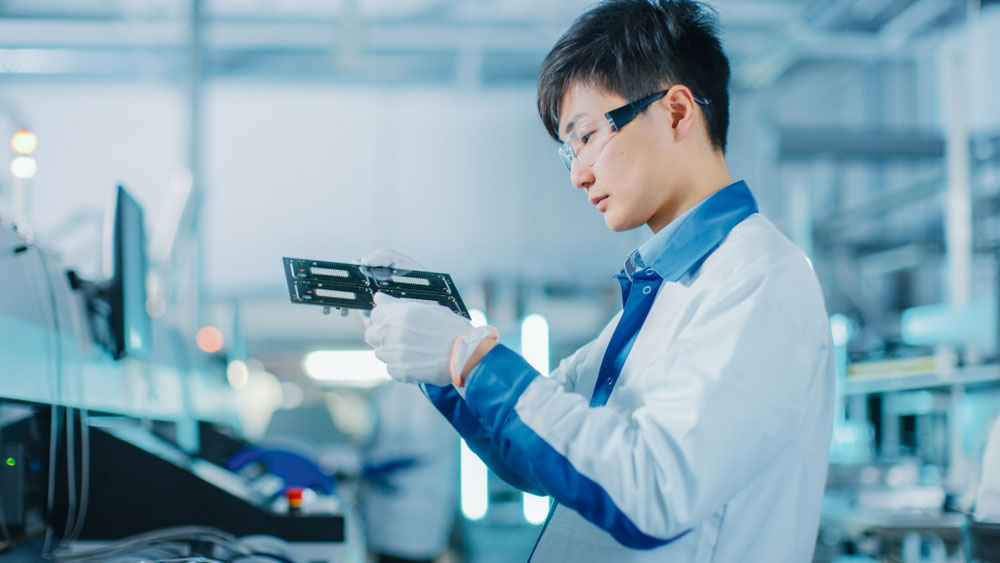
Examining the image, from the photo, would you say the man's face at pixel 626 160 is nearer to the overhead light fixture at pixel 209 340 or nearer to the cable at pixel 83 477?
the cable at pixel 83 477

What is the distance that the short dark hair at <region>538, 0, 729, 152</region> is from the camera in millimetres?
1122

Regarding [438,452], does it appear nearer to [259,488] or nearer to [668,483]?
[259,488]

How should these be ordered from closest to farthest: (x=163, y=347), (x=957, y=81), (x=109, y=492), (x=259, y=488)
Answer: (x=109, y=492), (x=259, y=488), (x=163, y=347), (x=957, y=81)

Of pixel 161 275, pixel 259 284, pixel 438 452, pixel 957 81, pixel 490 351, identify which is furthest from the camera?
pixel 259 284

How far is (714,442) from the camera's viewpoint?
87 cm

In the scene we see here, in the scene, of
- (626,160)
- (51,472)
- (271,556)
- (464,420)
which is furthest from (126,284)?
(626,160)

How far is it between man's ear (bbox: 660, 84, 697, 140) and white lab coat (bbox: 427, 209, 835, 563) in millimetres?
152

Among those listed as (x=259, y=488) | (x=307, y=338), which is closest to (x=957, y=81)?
(x=259, y=488)

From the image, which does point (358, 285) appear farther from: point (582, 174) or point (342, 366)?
point (342, 366)

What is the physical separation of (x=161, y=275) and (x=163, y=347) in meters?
0.37

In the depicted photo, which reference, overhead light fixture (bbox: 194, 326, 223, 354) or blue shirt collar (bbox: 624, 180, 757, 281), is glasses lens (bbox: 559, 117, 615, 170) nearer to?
blue shirt collar (bbox: 624, 180, 757, 281)

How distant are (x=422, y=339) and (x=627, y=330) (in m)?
0.33

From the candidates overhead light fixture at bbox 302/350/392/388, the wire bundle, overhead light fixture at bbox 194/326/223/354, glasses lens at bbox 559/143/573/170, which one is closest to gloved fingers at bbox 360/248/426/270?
glasses lens at bbox 559/143/573/170

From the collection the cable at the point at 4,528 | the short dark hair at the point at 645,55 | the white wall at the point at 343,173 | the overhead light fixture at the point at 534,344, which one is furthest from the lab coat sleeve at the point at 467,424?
the white wall at the point at 343,173
